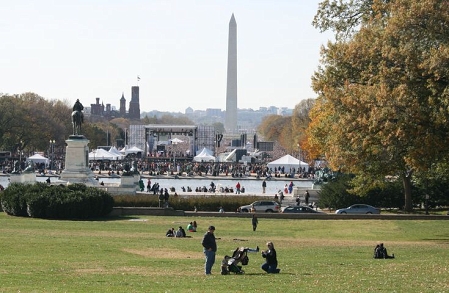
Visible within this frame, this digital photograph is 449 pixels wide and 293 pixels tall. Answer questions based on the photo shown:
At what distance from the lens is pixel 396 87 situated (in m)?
36.2

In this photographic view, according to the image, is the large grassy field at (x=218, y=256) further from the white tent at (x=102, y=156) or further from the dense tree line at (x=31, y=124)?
the dense tree line at (x=31, y=124)

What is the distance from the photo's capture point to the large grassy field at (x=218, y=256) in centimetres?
2381

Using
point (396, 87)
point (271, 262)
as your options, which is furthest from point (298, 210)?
point (271, 262)

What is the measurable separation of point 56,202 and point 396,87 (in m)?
19.4

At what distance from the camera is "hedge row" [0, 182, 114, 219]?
49.5m

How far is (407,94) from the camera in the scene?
35.9m

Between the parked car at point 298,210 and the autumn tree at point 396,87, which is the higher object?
the autumn tree at point 396,87

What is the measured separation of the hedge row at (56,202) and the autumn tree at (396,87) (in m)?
14.4

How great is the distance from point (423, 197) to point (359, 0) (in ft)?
61.1

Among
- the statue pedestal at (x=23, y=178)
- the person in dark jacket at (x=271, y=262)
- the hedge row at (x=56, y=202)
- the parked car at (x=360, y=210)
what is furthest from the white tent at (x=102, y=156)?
the person in dark jacket at (x=271, y=262)

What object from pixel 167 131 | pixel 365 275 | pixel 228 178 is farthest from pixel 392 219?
pixel 167 131

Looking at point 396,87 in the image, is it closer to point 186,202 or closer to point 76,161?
point 186,202

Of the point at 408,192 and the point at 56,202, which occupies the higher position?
the point at 408,192

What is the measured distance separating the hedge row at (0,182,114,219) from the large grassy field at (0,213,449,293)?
106 cm
